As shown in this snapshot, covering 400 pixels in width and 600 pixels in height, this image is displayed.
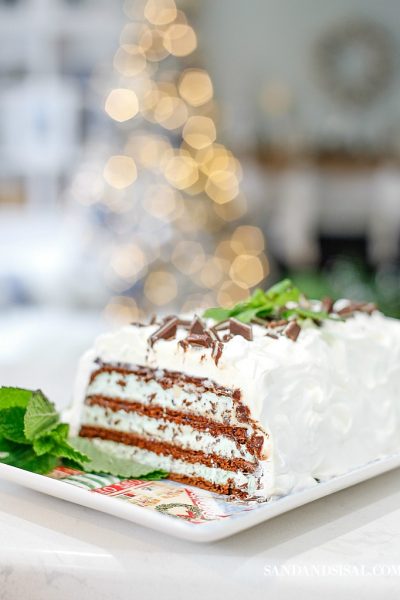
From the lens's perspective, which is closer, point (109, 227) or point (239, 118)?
point (109, 227)

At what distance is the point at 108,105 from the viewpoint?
478cm

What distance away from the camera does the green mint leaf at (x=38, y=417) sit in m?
1.51

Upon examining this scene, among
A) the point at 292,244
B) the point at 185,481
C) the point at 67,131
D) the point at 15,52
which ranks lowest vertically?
the point at 292,244

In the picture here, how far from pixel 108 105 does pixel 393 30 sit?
4224 mm

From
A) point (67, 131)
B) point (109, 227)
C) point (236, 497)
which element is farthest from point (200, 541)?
point (67, 131)

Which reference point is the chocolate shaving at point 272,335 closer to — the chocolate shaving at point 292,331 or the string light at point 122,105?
the chocolate shaving at point 292,331

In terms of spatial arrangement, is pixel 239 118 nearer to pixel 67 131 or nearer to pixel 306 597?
pixel 67 131

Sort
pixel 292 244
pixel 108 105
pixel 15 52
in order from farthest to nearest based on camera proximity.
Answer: pixel 292 244
pixel 15 52
pixel 108 105

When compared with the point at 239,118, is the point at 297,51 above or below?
above

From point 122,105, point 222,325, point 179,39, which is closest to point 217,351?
point 222,325

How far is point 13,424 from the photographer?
1532 mm

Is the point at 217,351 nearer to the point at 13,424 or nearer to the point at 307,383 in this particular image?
the point at 307,383

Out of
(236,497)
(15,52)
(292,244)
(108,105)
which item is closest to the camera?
(236,497)

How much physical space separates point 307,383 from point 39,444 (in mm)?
477
